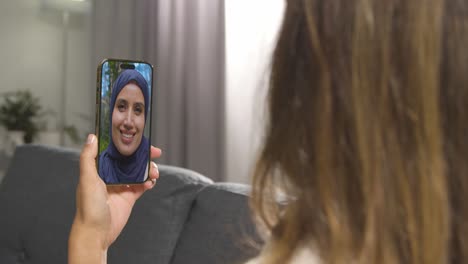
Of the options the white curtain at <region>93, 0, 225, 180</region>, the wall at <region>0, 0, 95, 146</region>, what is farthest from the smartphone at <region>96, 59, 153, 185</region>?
the wall at <region>0, 0, 95, 146</region>

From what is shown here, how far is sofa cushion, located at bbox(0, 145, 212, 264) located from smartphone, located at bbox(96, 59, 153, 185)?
10.7 inches

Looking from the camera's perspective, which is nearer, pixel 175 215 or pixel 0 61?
pixel 175 215

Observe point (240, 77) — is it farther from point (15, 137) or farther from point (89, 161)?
point (89, 161)

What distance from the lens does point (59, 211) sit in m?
1.67

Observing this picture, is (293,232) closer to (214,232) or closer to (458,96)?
(458,96)

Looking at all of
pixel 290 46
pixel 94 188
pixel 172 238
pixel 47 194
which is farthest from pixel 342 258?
pixel 47 194

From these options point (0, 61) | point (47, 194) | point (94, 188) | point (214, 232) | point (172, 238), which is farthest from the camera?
point (0, 61)

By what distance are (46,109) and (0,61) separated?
399mm

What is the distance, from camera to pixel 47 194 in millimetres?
1785

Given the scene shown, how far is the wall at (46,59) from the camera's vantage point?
397 cm

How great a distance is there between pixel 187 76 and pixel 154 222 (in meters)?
1.74

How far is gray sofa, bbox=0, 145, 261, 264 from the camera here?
4.10ft

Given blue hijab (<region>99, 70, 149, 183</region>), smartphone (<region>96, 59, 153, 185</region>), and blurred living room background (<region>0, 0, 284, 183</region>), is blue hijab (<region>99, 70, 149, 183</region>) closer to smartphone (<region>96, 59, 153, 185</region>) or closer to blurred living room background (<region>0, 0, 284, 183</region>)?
smartphone (<region>96, 59, 153, 185</region>)

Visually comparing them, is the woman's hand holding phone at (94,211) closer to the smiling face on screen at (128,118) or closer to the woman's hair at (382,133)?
the smiling face on screen at (128,118)
